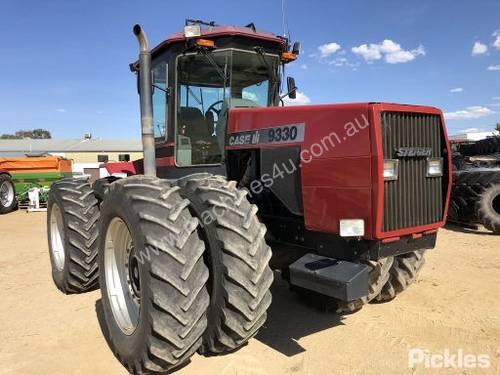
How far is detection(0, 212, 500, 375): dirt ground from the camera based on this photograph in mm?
3490

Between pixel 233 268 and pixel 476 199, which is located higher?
pixel 233 268

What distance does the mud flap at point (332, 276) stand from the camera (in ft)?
10.1

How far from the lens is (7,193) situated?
603 inches

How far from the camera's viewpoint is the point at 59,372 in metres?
3.47

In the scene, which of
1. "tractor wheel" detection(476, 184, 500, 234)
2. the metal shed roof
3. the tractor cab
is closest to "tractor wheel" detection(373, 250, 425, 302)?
the tractor cab

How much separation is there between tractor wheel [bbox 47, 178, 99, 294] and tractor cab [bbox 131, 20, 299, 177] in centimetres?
102

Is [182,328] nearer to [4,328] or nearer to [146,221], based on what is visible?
[146,221]

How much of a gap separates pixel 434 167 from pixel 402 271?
4.45 feet

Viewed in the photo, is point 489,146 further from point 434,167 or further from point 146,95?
point 146,95

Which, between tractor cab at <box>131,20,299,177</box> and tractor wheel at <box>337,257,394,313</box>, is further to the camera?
tractor cab at <box>131,20,299,177</box>

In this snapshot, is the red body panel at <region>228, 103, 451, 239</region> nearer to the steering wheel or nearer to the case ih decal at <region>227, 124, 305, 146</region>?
the case ih decal at <region>227, 124, 305, 146</region>

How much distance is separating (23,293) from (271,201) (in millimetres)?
3391

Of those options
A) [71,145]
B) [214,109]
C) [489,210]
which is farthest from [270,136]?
[71,145]

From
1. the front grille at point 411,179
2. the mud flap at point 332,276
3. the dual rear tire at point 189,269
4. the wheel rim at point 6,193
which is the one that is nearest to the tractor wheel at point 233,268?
the dual rear tire at point 189,269
